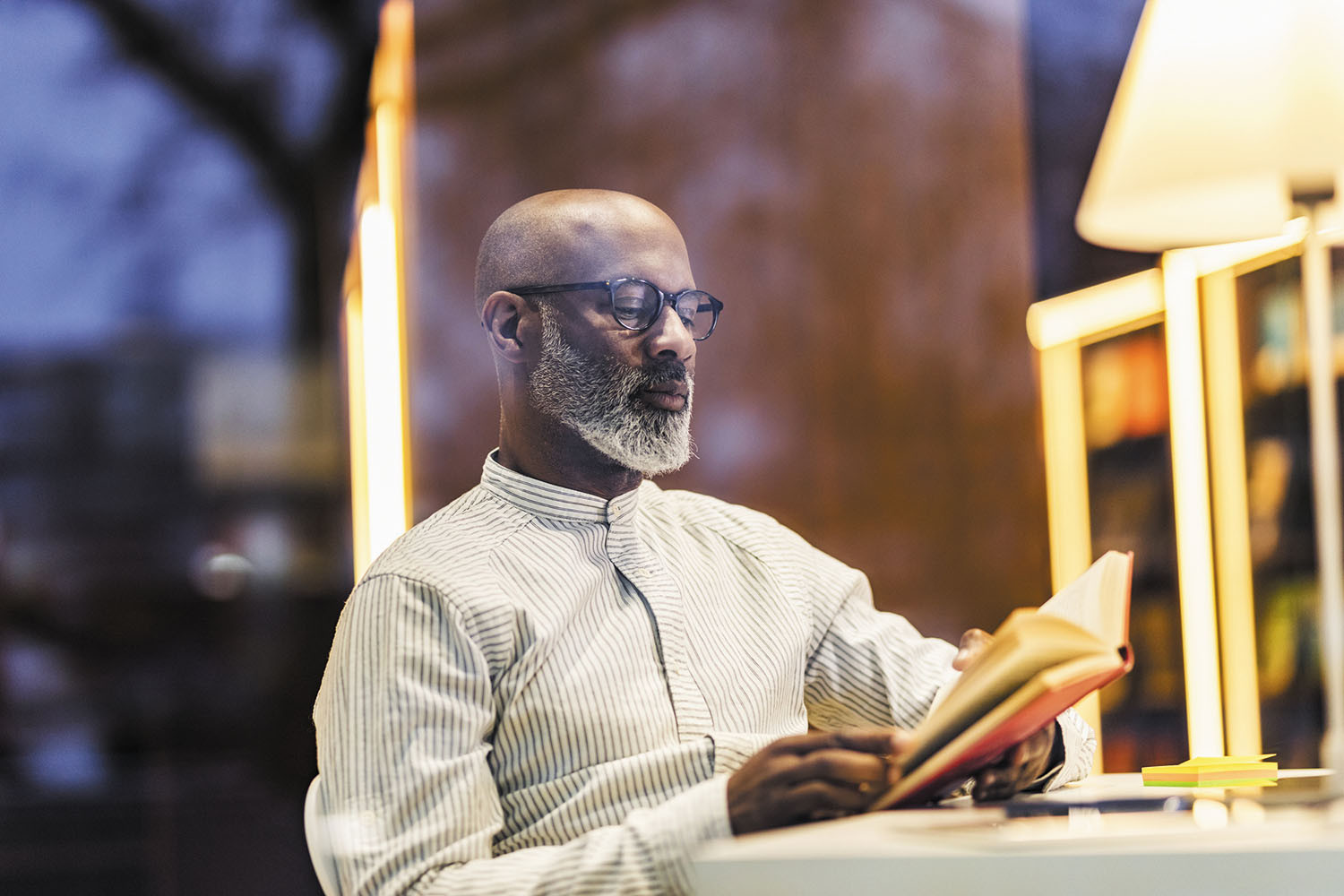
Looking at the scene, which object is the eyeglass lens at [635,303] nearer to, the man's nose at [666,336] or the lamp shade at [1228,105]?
the man's nose at [666,336]

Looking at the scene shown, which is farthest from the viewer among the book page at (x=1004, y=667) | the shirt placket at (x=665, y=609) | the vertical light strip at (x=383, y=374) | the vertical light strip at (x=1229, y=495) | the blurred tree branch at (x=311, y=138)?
the vertical light strip at (x=1229, y=495)

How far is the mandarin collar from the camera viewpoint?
1391 mm

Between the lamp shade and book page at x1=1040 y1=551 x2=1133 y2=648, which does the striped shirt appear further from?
the lamp shade

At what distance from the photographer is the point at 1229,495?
2.92 meters

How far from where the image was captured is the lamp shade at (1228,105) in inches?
46.7

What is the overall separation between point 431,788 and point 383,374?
1106 millimetres

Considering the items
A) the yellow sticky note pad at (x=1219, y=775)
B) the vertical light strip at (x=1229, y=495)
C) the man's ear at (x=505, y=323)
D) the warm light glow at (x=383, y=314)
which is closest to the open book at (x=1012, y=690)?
the yellow sticky note pad at (x=1219, y=775)

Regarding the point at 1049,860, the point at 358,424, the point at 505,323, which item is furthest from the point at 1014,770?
the point at 358,424

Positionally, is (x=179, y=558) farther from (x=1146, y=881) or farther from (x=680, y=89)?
(x=1146, y=881)

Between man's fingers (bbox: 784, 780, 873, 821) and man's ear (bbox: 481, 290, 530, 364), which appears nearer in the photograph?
man's fingers (bbox: 784, 780, 873, 821)

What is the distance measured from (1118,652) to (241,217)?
1.92 meters

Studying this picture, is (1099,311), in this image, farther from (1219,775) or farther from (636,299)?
(1219,775)

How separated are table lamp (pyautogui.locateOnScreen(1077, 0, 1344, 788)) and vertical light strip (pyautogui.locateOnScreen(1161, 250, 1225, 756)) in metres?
1.74

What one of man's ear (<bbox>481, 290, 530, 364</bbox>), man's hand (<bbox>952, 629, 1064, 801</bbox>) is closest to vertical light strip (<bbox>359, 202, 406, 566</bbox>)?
man's ear (<bbox>481, 290, 530, 364</bbox>)
